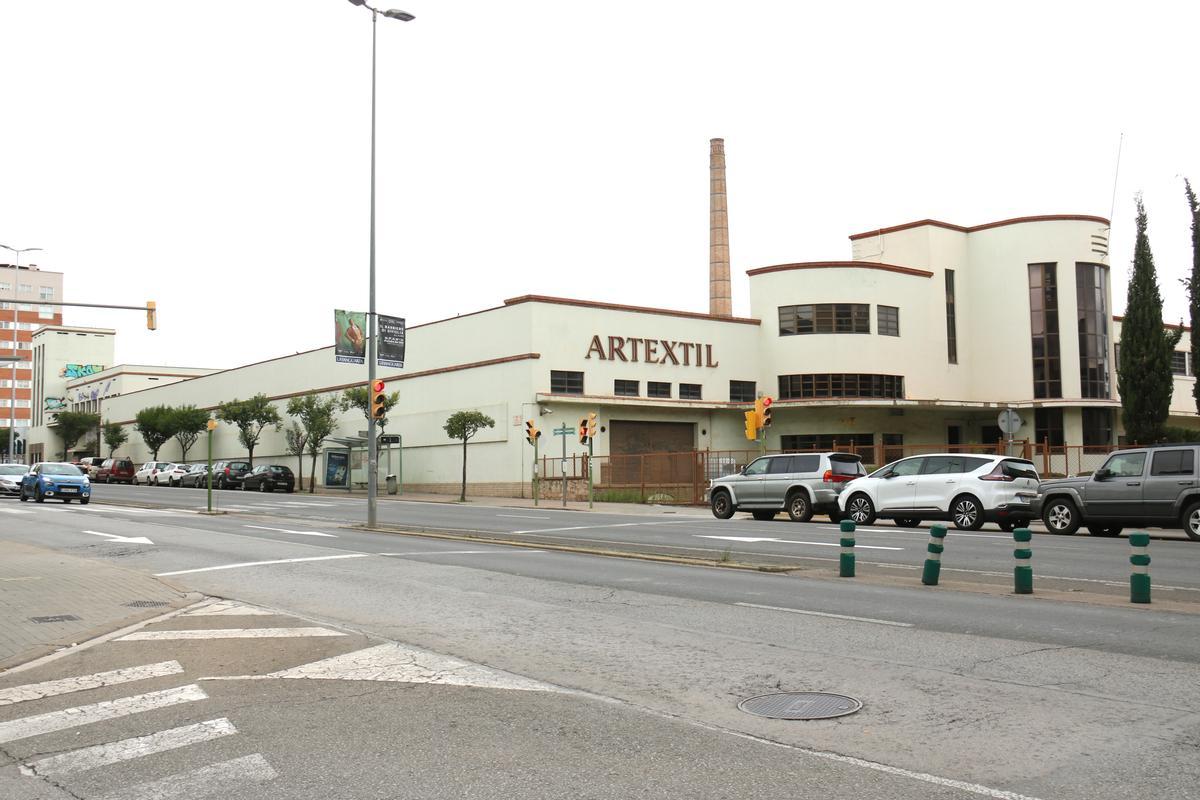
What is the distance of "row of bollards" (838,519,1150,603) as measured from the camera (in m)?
10.9

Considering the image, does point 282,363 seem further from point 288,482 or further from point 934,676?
point 934,676

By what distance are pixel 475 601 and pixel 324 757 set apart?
242 inches

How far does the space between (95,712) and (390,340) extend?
19491mm

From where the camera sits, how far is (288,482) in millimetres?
54125

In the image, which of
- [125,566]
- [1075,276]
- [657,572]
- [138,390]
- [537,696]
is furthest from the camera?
[138,390]

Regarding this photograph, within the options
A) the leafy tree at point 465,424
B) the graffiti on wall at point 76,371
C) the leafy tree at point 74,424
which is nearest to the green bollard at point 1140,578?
the leafy tree at point 465,424

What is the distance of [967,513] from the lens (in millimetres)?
22734

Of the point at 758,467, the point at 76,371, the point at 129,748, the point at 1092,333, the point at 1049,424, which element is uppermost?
the point at 76,371

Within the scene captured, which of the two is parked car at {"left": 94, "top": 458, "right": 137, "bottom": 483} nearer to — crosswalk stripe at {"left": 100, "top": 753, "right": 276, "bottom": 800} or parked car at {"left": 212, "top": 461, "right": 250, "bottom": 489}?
parked car at {"left": 212, "top": 461, "right": 250, "bottom": 489}

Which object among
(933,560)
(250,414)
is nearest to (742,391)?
(250,414)

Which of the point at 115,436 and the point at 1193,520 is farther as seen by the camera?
the point at 115,436

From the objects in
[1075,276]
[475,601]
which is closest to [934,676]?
[475,601]

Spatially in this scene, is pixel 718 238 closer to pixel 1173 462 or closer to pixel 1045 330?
pixel 1045 330

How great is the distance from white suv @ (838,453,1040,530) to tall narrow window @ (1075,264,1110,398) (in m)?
31.1
